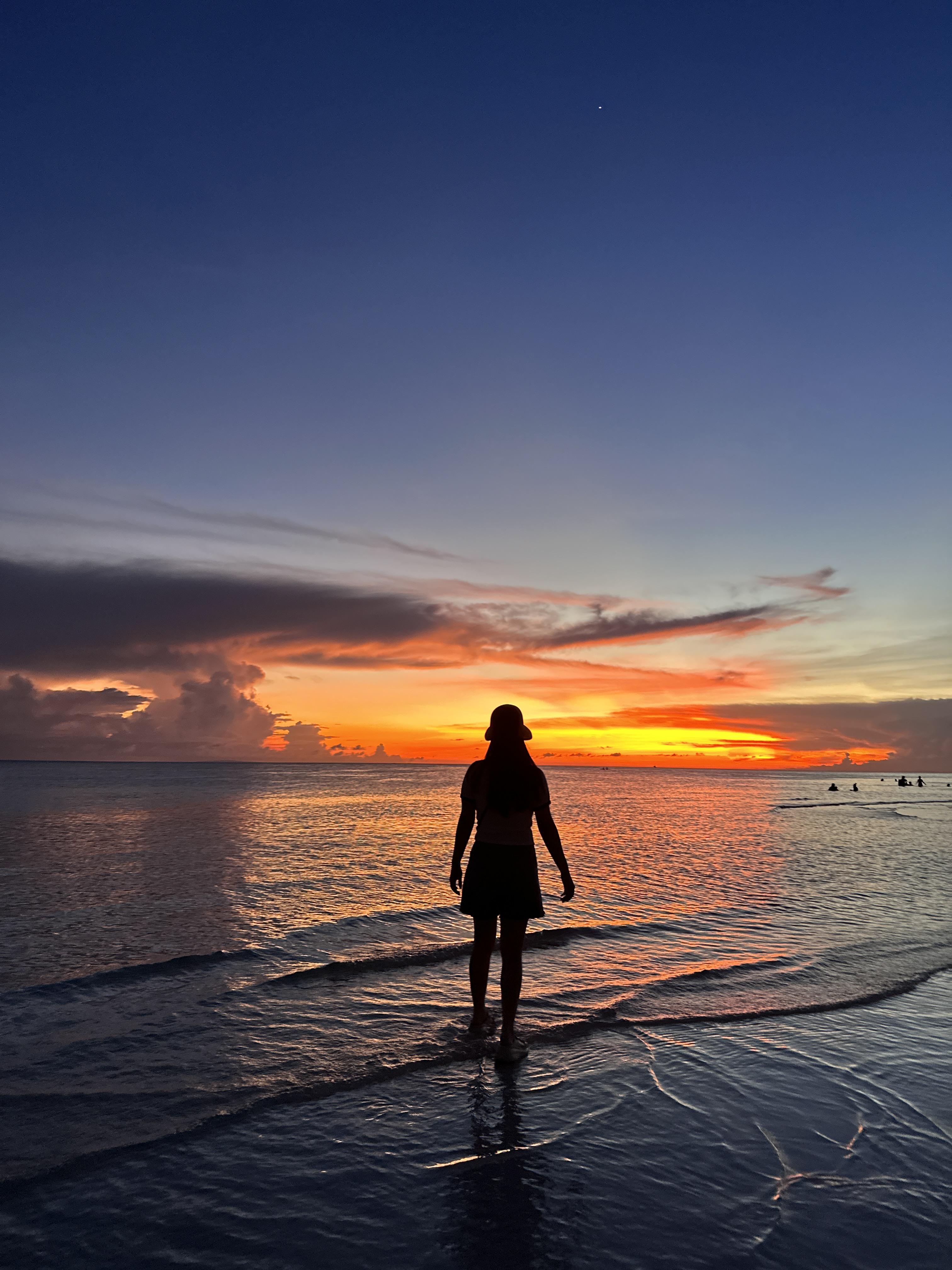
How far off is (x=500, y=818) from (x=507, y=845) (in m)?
0.25

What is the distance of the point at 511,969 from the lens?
6500 mm

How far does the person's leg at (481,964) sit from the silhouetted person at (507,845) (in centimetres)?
2

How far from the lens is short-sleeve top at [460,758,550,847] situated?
6.53 m

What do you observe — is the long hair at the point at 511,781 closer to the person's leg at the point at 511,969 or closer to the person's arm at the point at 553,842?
the person's arm at the point at 553,842

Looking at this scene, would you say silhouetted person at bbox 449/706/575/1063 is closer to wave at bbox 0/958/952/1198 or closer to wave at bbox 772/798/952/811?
wave at bbox 0/958/952/1198

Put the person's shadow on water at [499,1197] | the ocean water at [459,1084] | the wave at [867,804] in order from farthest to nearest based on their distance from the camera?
the wave at [867,804], the ocean water at [459,1084], the person's shadow on water at [499,1197]

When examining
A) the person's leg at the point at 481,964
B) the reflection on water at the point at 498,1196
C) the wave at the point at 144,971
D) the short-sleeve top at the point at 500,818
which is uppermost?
the short-sleeve top at the point at 500,818

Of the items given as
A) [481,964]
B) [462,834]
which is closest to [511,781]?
[462,834]

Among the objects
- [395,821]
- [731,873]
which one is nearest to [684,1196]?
[731,873]

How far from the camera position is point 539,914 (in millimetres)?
6520

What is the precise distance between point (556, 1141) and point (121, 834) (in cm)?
2837

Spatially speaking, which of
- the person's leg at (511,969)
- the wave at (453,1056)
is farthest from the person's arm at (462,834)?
the wave at (453,1056)

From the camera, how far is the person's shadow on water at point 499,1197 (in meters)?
3.65

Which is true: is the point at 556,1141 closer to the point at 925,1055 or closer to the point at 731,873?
the point at 925,1055
